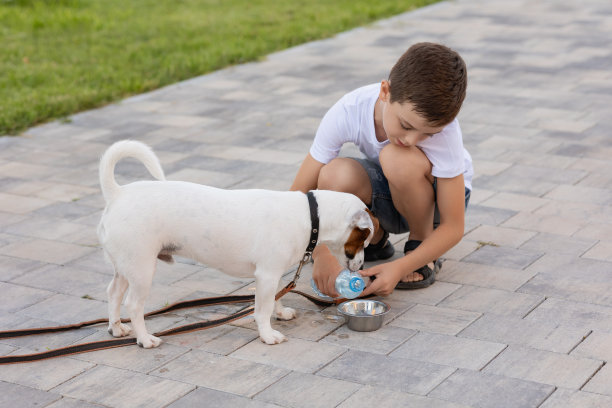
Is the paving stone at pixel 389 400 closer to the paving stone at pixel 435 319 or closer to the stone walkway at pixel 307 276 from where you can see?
the stone walkway at pixel 307 276

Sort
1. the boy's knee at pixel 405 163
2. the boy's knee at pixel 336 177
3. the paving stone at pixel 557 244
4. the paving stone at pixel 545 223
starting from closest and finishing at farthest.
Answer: the boy's knee at pixel 405 163 → the boy's knee at pixel 336 177 → the paving stone at pixel 557 244 → the paving stone at pixel 545 223

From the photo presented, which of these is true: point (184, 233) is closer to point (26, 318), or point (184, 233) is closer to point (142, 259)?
point (142, 259)

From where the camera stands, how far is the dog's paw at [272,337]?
10.8ft

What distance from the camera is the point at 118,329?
11.0 ft

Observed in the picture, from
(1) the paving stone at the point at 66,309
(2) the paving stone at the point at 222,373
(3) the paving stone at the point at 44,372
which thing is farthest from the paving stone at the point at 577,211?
(3) the paving stone at the point at 44,372

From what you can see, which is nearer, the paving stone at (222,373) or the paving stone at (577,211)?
the paving stone at (222,373)

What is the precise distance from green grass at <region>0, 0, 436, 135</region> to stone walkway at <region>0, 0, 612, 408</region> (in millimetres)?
368

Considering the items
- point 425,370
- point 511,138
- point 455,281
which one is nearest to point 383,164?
point 455,281

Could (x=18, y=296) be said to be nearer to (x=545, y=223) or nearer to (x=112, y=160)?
(x=112, y=160)

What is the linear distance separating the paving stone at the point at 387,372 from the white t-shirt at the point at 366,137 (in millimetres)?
885

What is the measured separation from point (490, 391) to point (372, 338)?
0.60 m

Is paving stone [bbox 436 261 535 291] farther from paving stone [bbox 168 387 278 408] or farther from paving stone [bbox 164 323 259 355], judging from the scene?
paving stone [bbox 168 387 278 408]

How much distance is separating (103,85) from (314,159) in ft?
14.2

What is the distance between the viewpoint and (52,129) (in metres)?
6.61
